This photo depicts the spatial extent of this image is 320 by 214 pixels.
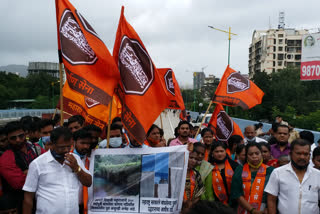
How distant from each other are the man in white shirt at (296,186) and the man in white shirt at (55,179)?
187 cm

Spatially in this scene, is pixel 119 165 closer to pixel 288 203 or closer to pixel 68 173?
pixel 68 173

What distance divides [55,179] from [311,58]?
58.6ft

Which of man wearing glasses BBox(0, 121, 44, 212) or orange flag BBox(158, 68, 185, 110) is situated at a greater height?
orange flag BBox(158, 68, 185, 110)

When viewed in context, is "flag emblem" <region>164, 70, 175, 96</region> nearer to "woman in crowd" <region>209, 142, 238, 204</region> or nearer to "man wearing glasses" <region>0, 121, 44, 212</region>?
"woman in crowd" <region>209, 142, 238, 204</region>

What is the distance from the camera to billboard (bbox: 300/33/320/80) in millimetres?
17547

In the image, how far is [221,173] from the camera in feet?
12.5

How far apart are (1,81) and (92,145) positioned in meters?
69.1

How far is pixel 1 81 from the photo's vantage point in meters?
65.0

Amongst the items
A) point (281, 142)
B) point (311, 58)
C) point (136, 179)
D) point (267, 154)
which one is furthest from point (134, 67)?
point (311, 58)

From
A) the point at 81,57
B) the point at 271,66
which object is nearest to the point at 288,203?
the point at 81,57

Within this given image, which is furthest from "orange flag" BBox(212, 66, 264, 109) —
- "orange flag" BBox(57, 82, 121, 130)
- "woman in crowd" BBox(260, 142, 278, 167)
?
"woman in crowd" BBox(260, 142, 278, 167)

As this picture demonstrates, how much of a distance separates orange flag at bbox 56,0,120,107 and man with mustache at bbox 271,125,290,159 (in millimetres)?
2740

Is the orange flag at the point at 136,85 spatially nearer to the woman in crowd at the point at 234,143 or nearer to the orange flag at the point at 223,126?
Answer: the woman in crowd at the point at 234,143

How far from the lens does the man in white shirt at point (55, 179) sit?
9.39 ft
